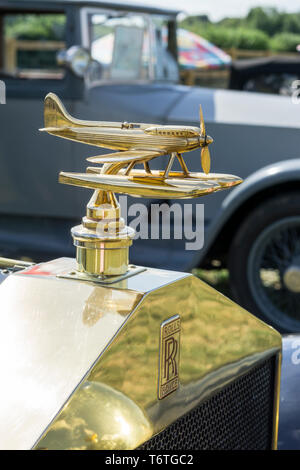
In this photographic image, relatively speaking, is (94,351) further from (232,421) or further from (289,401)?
(289,401)

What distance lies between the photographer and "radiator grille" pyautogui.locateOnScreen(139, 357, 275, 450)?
0.85 meters

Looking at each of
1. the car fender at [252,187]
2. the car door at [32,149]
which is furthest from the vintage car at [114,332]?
the car door at [32,149]

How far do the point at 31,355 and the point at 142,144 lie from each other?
0.94ft

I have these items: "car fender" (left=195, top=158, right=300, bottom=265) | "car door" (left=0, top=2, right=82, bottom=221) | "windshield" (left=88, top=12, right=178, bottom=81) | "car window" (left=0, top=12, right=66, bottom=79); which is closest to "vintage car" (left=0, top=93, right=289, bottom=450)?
"car fender" (left=195, top=158, right=300, bottom=265)

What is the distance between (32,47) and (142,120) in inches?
199

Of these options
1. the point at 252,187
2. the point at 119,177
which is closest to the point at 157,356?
the point at 119,177

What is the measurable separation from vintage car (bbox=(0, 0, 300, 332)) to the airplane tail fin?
227 centimetres

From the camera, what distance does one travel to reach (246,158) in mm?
3350

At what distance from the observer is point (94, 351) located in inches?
28.6

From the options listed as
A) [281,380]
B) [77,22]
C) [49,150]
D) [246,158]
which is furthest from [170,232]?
[281,380]

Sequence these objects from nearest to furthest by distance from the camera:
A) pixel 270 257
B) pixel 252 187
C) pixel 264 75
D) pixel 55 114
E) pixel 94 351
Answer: pixel 94 351, pixel 55 114, pixel 252 187, pixel 270 257, pixel 264 75

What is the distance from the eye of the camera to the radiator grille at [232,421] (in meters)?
0.85

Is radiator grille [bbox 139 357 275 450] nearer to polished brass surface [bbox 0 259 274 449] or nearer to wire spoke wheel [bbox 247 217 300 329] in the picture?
polished brass surface [bbox 0 259 274 449]

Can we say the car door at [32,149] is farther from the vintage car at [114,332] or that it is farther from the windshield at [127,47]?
the vintage car at [114,332]
